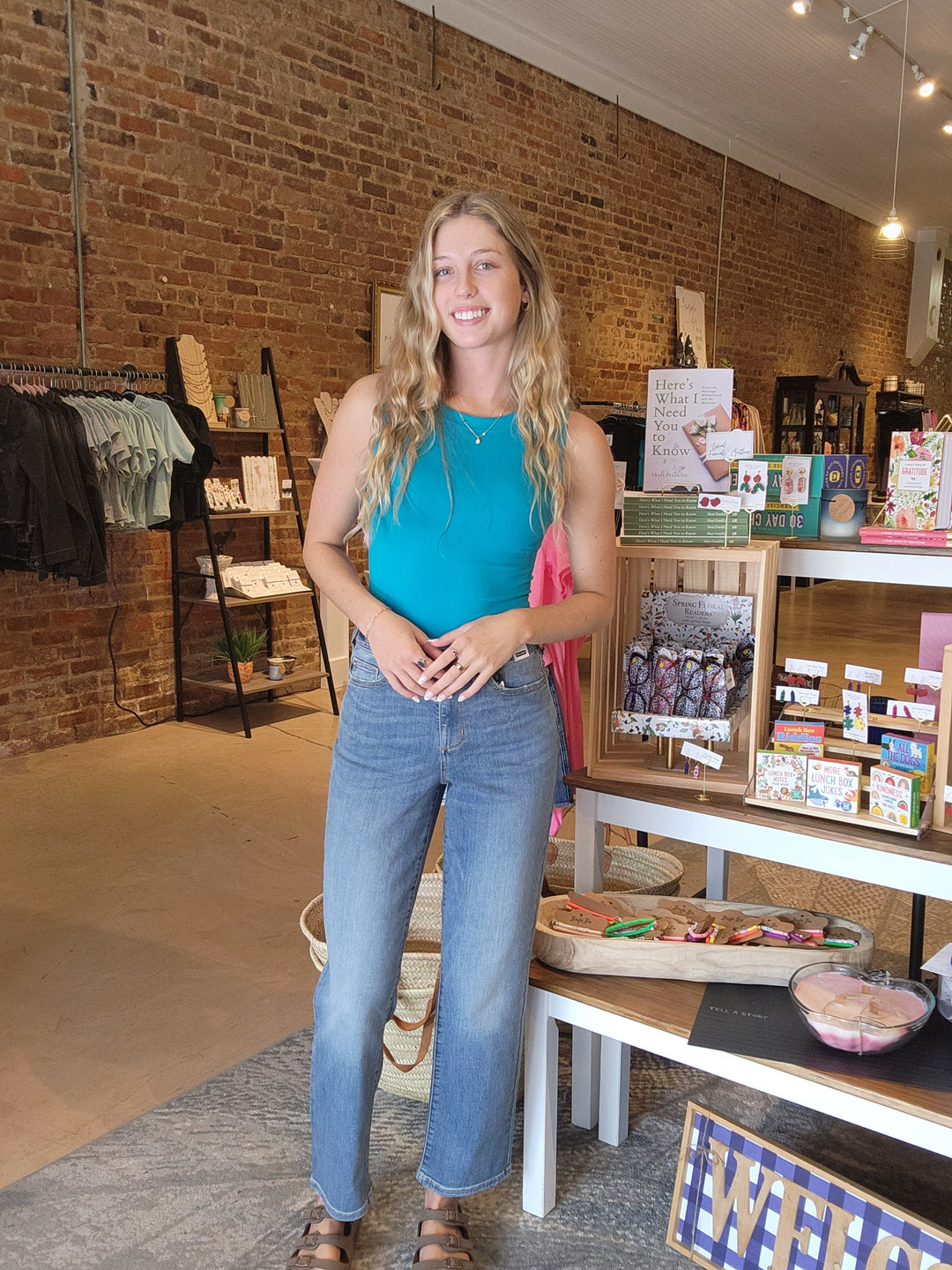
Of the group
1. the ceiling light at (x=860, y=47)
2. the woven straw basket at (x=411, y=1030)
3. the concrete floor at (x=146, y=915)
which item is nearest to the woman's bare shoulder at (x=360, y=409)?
the woven straw basket at (x=411, y=1030)

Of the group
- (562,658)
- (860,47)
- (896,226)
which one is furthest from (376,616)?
(896,226)

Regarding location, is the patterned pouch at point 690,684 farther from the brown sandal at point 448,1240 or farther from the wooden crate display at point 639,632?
the brown sandal at point 448,1240

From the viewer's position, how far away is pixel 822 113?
30.0 ft

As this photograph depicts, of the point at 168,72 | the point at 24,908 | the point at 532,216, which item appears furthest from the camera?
the point at 532,216

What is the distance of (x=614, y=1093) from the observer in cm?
212

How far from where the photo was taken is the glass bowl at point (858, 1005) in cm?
162

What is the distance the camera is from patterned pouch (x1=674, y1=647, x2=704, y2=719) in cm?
204

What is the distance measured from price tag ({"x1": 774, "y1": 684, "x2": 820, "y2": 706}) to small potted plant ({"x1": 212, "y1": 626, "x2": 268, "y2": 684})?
12.2ft

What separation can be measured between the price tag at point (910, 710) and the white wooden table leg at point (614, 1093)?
2.68 feet

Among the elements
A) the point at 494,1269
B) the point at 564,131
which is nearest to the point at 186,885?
the point at 494,1269

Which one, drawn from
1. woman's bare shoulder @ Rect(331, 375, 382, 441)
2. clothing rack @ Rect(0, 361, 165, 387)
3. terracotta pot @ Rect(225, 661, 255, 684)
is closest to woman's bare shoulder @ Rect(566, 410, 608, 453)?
woman's bare shoulder @ Rect(331, 375, 382, 441)

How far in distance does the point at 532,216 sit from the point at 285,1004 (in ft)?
20.4

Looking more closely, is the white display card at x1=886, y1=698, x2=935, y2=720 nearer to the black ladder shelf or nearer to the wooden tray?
the wooden tray

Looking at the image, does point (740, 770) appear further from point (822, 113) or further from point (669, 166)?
point (822, 113)
